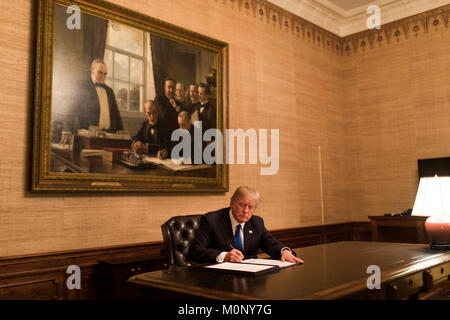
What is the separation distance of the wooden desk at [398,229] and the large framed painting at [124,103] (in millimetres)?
2452

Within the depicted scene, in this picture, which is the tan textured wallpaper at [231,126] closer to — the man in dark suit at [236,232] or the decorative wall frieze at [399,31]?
the decorative wall frieze at [399,31]

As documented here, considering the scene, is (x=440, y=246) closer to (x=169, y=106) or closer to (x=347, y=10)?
(x=169, y=106)

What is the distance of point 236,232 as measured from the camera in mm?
3277

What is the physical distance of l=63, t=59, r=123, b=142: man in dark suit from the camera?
368 cm

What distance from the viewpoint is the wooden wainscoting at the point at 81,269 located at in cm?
327

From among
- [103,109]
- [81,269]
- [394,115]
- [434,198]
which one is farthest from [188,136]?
[394,115]

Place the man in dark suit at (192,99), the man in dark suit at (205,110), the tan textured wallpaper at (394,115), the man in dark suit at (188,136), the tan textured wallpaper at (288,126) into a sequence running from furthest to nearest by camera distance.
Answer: the tan textured wallpaper at (394,115), the man in dark suit at (205,110), the man in dark suit at (192,99), the man in dark suit at (188,136), the tan textured wallpaper at (288,126)

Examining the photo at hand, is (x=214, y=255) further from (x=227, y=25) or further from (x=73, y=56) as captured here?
(x=227, y=25)

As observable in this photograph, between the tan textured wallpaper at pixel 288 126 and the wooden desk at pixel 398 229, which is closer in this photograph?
the tan textured wallpaper at pixel 288 126

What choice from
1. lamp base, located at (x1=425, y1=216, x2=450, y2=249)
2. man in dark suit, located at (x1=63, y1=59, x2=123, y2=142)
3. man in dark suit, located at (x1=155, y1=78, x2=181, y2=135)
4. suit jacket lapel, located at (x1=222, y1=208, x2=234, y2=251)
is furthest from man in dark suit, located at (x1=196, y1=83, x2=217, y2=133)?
lamp base, located at (x1=425, y1=216, x2=450, y2=249)

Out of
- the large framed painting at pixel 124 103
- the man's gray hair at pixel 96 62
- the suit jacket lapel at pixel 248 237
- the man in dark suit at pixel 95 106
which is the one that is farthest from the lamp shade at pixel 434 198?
the man's gray hair at pixel 96 62

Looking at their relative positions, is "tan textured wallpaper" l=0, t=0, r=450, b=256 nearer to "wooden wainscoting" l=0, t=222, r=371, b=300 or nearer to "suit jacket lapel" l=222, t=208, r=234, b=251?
"wooden wainscoting" l=0, t=222, r=371, b=300

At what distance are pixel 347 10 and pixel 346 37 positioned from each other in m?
0.46

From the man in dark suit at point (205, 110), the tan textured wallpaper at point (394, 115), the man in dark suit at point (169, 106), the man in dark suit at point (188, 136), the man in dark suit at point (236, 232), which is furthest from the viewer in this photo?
the tan textured wallpaper at point (394, 115)
